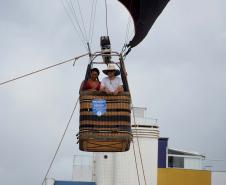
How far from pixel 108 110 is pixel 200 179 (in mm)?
29443

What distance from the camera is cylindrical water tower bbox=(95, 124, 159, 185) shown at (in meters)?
38.4

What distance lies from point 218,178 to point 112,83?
1204 inches

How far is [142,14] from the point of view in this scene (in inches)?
606

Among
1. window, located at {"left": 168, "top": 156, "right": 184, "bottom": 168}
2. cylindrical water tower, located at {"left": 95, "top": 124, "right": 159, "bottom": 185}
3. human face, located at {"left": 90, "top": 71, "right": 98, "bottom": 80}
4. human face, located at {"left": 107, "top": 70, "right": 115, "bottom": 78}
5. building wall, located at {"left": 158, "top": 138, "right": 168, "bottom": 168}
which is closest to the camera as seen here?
human face, located at {"left": 107, "top": 70, "right": 115, "bottom": 78}

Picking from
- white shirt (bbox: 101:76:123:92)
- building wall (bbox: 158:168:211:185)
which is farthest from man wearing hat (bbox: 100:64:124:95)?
building wall (bbox: 158:168:211:185)

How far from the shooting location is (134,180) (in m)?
38.6

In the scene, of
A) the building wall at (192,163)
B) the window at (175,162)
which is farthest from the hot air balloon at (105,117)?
the building wall at (192,163)

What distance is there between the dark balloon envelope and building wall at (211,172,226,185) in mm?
27097

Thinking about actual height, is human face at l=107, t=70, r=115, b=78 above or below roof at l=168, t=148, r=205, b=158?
above

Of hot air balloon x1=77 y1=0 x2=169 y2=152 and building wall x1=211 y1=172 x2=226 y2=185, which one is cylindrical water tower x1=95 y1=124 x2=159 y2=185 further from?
hot air balloon x1=77 y1=0 x2=169 y2=152

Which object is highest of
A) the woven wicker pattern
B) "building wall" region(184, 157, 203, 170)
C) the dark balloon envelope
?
the dark balloon envelope

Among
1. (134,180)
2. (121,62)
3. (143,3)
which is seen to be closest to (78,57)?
(121,62)

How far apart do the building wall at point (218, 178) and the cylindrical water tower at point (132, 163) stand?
→ 169 inches

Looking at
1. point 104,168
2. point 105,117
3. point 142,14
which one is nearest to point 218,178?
point 104,168
